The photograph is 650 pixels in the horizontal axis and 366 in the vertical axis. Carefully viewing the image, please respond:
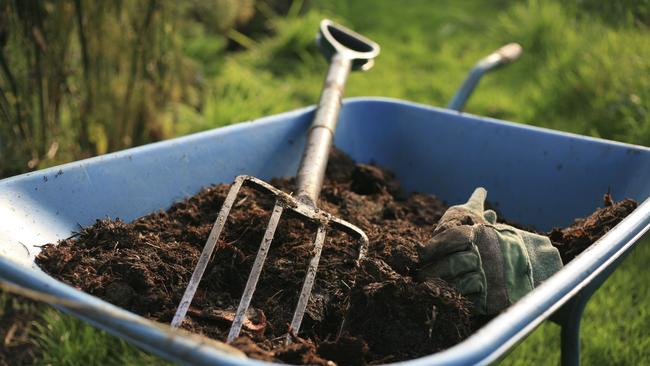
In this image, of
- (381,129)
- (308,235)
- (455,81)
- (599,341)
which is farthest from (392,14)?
(308,235)

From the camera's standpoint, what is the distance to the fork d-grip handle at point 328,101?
5.21 ft

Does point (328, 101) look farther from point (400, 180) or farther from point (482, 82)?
point (482, 82)

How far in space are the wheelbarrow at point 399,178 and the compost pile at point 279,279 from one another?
2.9 inches

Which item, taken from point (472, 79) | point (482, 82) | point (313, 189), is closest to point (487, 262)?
point (313, 189)

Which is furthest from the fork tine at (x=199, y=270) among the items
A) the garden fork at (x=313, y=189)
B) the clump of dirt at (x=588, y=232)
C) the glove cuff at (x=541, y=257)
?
the clump of dirt at (x=588, y=232)

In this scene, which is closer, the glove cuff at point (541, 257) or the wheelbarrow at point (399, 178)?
the wheelbarrow at point (399, 178)

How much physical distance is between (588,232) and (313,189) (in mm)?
549

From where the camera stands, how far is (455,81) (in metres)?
4.04

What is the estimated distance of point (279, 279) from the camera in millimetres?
1306

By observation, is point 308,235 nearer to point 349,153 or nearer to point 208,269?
point 208,269

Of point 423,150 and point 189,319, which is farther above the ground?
point 423,150

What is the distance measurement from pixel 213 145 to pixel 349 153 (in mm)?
511

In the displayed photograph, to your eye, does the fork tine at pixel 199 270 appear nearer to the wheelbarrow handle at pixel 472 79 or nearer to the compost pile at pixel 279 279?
the compost pile at pixel 279 279

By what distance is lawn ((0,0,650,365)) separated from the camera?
2008 millimetres
